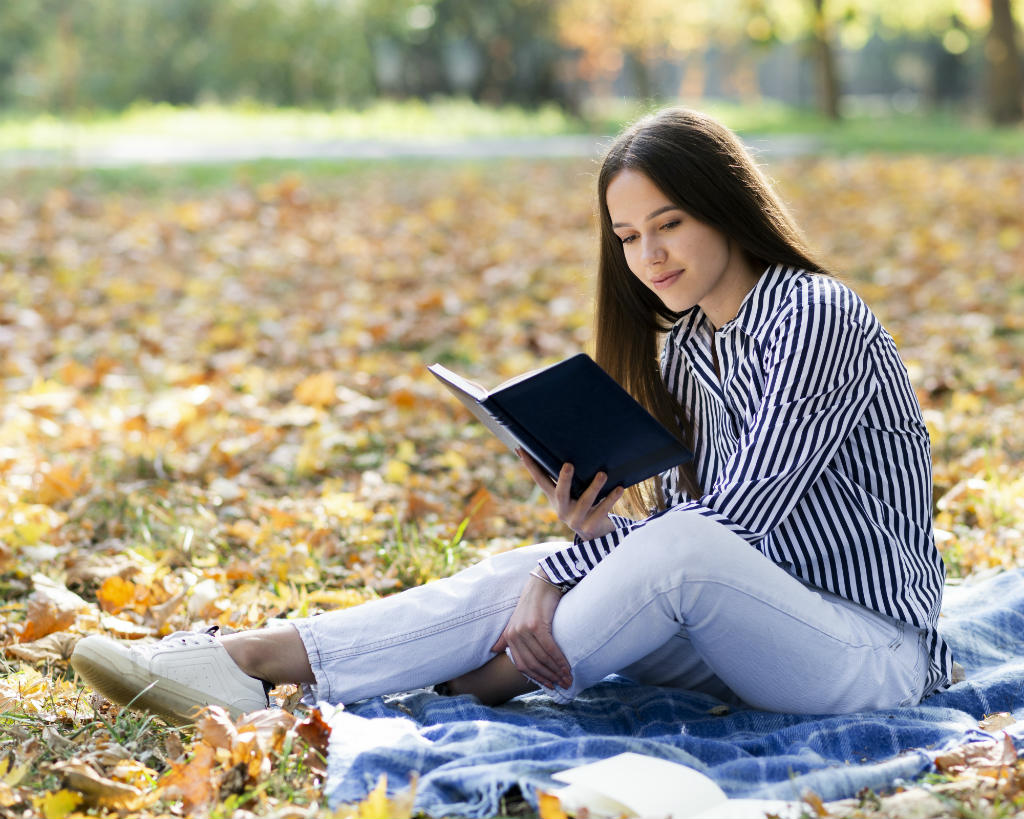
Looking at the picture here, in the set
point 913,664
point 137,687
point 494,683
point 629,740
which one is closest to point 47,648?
point 137,687

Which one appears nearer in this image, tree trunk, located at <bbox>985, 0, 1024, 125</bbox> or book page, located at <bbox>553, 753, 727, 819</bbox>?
book page, located at <bbox>553, 753, 727, 819</bbox>

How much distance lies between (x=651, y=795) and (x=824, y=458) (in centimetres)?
72

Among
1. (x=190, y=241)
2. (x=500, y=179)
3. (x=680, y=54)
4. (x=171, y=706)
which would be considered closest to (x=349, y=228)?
(x=190, y=241)

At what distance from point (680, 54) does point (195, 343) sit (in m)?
37.9

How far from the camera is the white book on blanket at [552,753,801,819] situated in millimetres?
1963

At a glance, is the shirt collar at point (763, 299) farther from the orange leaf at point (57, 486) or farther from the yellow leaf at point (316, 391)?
the yellow leaf at point (316, 391)

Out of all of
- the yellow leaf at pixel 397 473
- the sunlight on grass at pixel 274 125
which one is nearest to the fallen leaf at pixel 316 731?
the yellow leaf at pixel 397 473

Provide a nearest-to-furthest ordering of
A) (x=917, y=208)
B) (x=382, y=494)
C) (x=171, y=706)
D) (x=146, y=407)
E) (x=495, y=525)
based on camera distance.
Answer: (x=171, y=706) < (x=495, y=525) < (x=382, y=494) < (x=146, y=407) < (x=917, y=208)

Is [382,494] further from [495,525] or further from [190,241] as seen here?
[190,241]

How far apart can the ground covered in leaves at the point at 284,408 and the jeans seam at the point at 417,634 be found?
141 mm

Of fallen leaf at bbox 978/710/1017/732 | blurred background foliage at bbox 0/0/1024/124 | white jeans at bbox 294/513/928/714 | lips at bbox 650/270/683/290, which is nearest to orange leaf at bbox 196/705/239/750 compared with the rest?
white jeans at bbox 294/513/928/714

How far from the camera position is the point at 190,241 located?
27.3ft

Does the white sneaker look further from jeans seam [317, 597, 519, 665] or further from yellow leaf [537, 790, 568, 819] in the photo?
yellow leaf [537, 790, 568, 819]

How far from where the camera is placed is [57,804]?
79.1 inches
